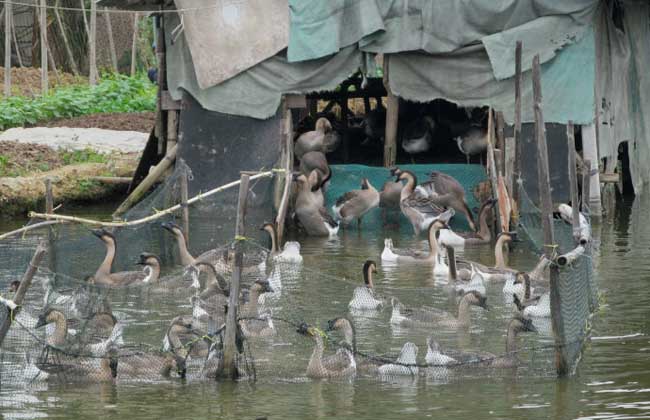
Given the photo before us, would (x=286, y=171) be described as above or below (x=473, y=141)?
below

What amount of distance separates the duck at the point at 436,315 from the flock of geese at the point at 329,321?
1 cm

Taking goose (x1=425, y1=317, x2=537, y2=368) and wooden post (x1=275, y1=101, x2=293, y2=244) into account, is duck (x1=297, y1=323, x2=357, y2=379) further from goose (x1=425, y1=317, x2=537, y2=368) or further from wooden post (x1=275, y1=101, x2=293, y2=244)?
wooden post (x1=275, y1=101, x2=293, y2=244)

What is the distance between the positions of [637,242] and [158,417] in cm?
1057

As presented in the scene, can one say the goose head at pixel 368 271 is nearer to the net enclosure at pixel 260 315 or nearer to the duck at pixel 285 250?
the net enclosure at pixel 260 315

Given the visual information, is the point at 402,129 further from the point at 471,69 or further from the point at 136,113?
the point at 136,113

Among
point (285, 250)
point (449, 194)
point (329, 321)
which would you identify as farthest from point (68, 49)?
point (329, 321)

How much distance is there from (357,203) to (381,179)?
3.86ft

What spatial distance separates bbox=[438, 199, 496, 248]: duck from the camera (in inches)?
783

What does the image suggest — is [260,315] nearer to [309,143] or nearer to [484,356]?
[484,356]

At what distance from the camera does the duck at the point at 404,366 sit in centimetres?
1202

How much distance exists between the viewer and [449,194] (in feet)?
69.9

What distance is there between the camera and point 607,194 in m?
23.5

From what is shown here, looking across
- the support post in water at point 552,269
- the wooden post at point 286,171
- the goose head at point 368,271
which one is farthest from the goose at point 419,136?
the support post in water at point 552,269

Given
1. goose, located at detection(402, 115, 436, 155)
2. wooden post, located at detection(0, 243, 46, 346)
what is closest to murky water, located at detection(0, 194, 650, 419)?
wooden post, located at detection(0, 243, 46, 346)
